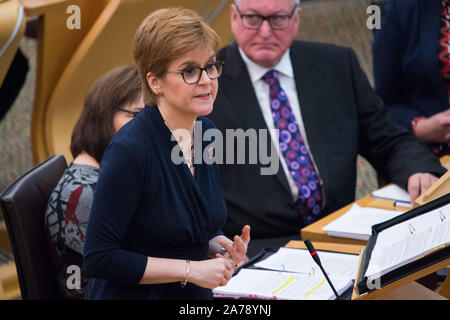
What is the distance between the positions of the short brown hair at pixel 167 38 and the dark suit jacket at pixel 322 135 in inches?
39.8

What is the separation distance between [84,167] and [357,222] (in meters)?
0.87

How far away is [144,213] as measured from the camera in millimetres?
1513

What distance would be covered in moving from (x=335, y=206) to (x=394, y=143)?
38 cm

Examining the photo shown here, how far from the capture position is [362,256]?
5.37ft

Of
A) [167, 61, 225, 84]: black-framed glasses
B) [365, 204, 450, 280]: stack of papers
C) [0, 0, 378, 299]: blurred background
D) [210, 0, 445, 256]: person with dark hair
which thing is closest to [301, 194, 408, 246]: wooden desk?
[210, 0, 445, 256]: person with dark hair

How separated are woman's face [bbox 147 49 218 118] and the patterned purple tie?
1034 millimetres

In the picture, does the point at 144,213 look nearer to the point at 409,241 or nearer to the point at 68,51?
the point at 409,241

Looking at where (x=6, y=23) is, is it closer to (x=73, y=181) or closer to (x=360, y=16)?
(x=73, y=181)

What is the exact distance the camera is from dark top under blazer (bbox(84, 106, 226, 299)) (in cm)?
146

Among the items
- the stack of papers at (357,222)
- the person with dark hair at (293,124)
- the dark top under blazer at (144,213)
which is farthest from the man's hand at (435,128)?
the dark top under blazer at (144,213)

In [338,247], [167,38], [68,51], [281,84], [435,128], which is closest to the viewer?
[167,38]

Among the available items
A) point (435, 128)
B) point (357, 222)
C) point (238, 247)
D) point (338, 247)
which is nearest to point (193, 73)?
point (238, 247)

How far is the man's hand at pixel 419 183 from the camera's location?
2.39 m
